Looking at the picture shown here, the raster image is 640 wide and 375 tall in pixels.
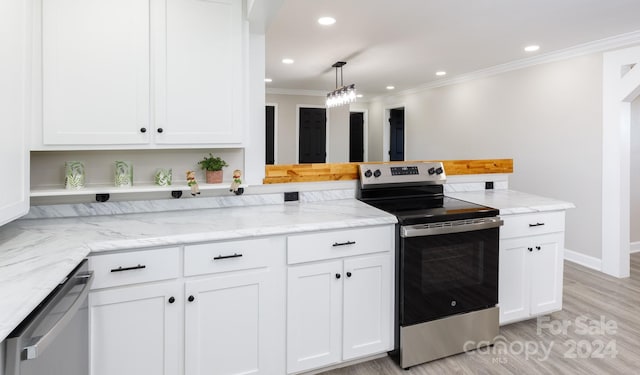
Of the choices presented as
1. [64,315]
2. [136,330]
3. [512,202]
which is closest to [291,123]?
[512,202]

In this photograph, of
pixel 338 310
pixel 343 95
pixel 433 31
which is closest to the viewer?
pixel 338 310

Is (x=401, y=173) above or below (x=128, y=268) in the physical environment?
above

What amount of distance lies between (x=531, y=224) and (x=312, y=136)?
18.7 feet

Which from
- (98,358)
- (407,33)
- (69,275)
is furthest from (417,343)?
(407,33)

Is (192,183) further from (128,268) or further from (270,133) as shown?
(270,133)

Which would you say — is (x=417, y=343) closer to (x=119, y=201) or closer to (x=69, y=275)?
(x=69, y=275)

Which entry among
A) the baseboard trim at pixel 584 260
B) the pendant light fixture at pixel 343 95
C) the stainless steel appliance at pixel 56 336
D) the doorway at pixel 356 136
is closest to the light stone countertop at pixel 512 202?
the baseboard trim at pixel 584 260

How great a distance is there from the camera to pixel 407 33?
12.0 feet

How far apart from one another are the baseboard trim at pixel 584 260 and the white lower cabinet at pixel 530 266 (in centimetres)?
179

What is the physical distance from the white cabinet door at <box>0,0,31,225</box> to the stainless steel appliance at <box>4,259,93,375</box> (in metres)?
0.39

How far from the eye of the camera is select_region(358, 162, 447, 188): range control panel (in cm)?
255

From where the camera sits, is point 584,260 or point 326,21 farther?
point 584,260

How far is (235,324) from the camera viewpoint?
1.82m

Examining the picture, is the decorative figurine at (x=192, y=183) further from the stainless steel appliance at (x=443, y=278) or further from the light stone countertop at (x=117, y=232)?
the stainless steel appliance at (x=443, y=278)
